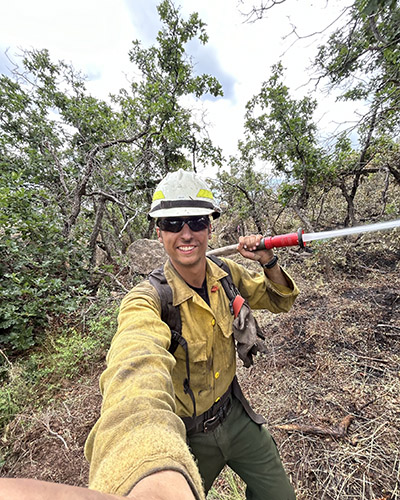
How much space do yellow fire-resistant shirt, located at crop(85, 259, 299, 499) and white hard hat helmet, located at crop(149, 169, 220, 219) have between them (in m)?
0.47

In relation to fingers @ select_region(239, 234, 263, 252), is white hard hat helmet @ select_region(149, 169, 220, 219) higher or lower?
higher

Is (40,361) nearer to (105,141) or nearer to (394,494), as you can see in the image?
(394,494)

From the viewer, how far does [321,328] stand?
3820mm

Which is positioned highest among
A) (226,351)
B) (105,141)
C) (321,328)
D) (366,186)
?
(105,141)

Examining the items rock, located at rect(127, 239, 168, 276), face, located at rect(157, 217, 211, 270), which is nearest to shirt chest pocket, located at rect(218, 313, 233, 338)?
face, located at rect(157, 217, 211, 270)

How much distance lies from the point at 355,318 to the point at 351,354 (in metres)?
0.88

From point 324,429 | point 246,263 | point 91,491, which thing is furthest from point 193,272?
point 246,263

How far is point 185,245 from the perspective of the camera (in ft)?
5.52

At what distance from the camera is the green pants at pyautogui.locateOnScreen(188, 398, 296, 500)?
1.70m

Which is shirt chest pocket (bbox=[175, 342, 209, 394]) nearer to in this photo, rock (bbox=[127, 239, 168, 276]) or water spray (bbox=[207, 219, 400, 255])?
water spray (bbox=[207, 219, 400, 255])

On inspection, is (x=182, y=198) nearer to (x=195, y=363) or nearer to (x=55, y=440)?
(x=195, y=363)

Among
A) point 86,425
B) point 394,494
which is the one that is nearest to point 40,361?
point 86,425

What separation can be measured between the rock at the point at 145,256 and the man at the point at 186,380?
4.85 meters

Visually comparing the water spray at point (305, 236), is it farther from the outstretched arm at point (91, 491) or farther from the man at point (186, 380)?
the outstretched arm at point (91, 491)
